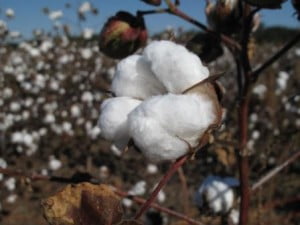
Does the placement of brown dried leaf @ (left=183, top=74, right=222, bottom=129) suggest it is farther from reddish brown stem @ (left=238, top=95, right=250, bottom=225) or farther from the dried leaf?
reddish brown stem @ (left=238, top=95, right=250, bottom=225)

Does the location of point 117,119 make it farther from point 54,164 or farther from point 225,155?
point 54,164

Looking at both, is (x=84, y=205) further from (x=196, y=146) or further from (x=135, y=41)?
(x=135, y=41)

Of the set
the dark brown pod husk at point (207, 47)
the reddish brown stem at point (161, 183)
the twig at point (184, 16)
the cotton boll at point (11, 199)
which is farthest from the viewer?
the cotton boll at point (11, 199)

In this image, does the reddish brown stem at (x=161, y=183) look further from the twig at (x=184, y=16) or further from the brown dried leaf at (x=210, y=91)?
the twig at (x=184, y=16)

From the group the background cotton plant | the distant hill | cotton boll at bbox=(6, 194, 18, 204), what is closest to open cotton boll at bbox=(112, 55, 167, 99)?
the background cotton plant

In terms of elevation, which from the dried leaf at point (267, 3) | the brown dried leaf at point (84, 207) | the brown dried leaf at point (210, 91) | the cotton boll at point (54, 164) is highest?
the dried leaf at point (267, 3)

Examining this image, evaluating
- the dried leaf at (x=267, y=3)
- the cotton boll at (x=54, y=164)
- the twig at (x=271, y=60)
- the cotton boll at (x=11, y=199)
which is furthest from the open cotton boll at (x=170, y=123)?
the cotton boll at (x=54, y=164)

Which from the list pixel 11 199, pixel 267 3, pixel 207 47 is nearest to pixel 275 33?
pixel 11 199

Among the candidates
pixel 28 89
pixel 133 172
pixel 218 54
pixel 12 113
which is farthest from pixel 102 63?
pixel 218 54
